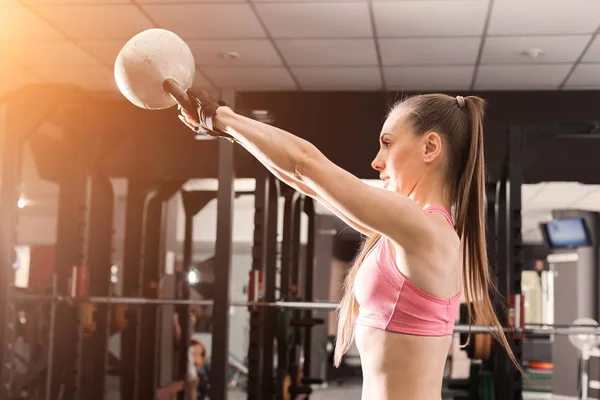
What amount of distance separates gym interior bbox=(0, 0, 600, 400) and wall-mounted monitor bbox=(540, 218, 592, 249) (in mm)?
3509

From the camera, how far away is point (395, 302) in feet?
4.04

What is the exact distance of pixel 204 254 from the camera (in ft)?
52.6

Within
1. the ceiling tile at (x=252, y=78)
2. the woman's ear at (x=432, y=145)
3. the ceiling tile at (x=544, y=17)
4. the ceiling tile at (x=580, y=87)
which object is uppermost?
the ceiling tile at (x=544, y=17)

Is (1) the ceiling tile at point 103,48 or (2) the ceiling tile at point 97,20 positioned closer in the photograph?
(2) the ceiling tile at point 97,20

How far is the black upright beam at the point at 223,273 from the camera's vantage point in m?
4.30

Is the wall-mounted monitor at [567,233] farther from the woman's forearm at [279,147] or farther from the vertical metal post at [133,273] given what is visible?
the woman's forearm at [279,147]

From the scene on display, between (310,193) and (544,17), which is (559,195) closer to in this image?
(544,17)

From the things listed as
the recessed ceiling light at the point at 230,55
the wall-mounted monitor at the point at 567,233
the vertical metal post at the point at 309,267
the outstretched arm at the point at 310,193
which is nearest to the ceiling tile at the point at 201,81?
the recessed ceiling light at the point at 230,55

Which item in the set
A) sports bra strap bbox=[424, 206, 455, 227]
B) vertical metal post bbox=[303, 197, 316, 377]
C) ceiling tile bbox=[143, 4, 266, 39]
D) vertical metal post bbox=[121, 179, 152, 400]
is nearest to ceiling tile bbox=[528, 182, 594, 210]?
vertical metal post bbox=[303, 197, 316, 377]

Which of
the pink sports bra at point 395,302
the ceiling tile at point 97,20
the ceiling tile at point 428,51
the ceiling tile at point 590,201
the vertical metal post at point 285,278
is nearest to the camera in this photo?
the pink sports bra at point 395,302

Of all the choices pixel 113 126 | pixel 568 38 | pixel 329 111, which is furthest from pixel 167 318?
pixel 568 38

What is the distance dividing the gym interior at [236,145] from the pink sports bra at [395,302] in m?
2.02

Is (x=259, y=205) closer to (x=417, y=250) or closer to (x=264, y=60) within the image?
(x=264, y=60)

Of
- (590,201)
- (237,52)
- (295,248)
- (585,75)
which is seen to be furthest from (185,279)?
(590,201)
